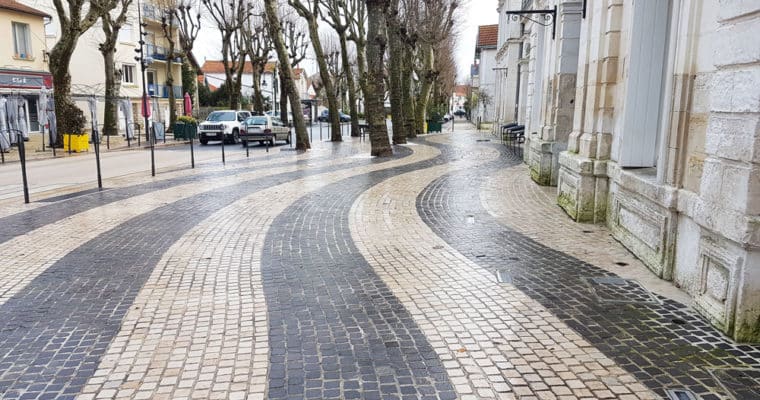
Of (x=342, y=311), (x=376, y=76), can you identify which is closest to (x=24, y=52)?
(x=376, y=76)

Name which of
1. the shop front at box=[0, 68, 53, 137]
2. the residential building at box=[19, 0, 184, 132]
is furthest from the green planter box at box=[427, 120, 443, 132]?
the shop front at box=[0, 68, 53, 137]

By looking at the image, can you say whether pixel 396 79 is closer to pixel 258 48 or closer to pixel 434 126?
pixel 434 126

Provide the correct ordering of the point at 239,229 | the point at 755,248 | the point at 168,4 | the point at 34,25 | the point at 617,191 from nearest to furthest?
the point at 755,248
the point at 617,191
the point at 239,229
the point at 34,25
the point at 168,4

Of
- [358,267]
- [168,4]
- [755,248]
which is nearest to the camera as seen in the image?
[755,248]

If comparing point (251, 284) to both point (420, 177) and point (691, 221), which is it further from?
point (420, 177)

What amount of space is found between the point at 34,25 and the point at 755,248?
38675mm

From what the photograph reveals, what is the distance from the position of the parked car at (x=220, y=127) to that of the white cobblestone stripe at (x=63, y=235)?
1737 centimetres

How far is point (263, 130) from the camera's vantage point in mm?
25234

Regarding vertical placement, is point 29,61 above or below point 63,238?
above

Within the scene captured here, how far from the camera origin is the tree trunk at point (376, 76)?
17.2 meters

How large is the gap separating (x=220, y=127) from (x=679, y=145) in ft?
80.6

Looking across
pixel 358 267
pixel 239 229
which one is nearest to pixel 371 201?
pixel 239 229

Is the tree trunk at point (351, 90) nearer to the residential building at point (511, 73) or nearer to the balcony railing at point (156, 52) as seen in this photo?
the residential building at point (511, 73)

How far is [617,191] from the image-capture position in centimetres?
696
